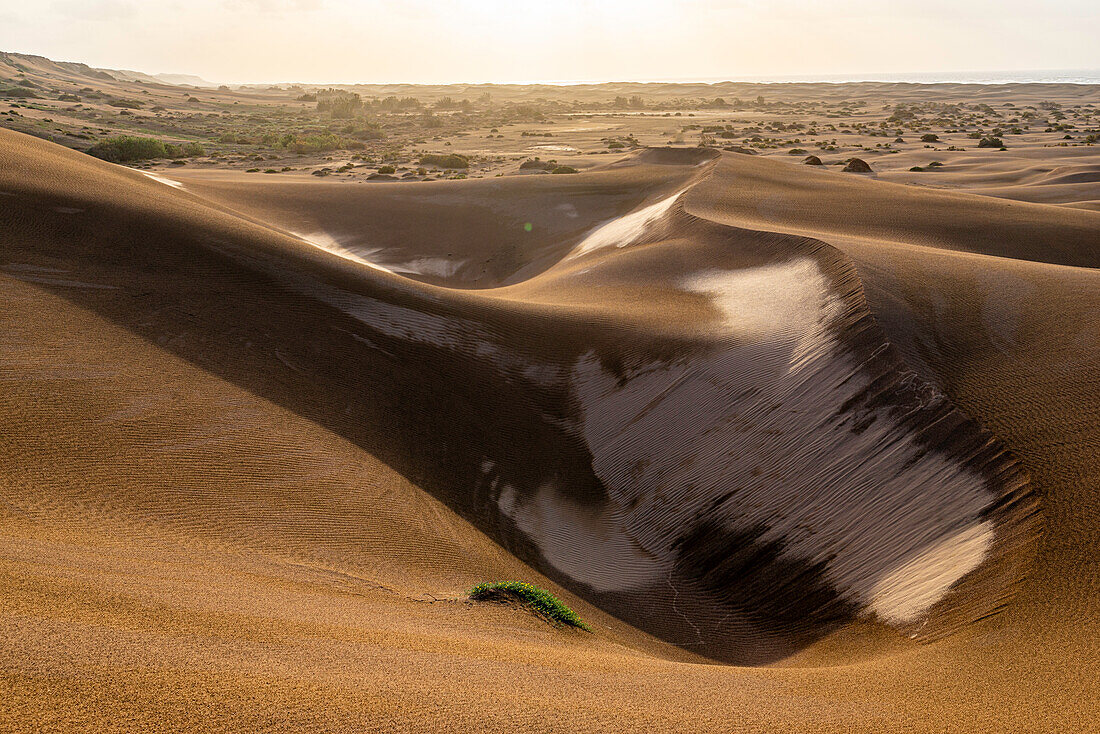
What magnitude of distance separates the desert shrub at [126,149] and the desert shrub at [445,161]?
2426cm

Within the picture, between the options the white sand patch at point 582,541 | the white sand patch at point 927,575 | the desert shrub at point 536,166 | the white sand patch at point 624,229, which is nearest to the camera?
the white sand patch at point 927,575

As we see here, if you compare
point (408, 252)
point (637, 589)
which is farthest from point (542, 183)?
point (637, 589)

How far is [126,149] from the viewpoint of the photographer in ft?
196

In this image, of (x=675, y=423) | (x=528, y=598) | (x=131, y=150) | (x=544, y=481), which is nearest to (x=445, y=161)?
(x=131, y=150)

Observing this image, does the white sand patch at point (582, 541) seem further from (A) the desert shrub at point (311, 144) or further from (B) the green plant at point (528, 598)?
(A) the desert shrub at point (311, 144)

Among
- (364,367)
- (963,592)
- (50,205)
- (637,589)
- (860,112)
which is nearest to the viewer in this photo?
(963,592)

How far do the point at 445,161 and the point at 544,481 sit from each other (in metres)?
54.6

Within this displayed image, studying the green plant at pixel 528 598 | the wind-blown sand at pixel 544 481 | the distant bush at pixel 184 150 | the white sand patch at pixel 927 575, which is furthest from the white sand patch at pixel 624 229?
the distant bush at pixel 184 150

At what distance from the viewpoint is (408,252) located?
116 feet

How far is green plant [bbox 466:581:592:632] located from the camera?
9.45 meters

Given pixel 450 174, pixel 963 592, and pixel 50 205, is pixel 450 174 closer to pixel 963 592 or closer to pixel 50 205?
pixel 50 205

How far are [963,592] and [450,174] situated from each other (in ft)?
182

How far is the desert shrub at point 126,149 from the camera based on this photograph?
186ft

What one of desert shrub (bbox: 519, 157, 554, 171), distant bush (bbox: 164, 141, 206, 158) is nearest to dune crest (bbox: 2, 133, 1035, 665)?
desert shrub (bbox: 519, 157, 554, 171)
